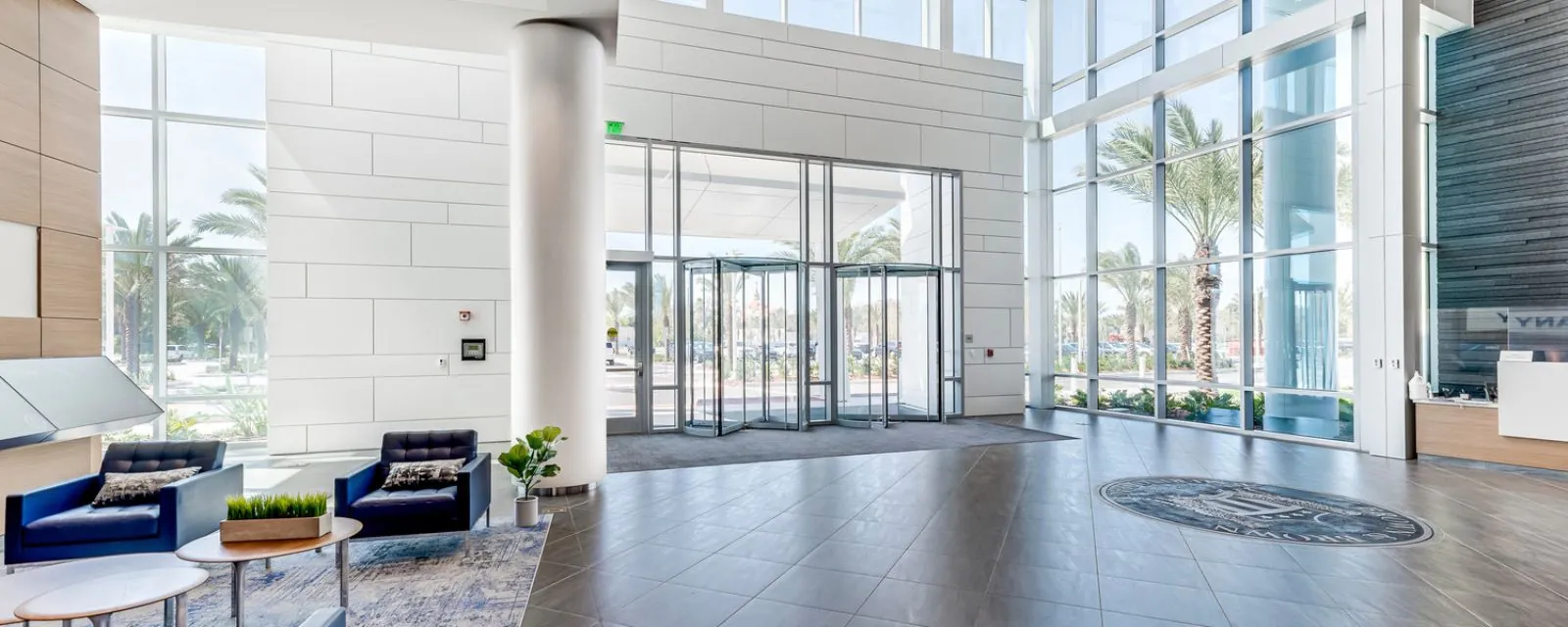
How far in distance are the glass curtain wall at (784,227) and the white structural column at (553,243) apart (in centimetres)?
356

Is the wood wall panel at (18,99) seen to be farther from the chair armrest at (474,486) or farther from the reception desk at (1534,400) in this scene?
the reception desk at (1534,400)

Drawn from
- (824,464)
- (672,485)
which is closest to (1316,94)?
(824,464)

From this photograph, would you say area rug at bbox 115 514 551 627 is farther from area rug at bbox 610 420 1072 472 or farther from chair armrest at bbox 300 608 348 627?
area rug at bbox 610 420 1072 472

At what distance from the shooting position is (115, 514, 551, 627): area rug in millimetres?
3836

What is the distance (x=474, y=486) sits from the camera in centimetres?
518

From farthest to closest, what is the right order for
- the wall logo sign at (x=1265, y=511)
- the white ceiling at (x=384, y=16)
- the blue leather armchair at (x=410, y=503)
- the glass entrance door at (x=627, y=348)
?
the glass entrance door at (x=627, y=348)
the white ceiling at (x=384, y=16)
the wall logo sign at (x=1265, y=511)
the blue leather armchair at (x=410, y=503)

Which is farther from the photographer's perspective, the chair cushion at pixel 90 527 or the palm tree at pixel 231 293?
the palm tree at pixel 231 293

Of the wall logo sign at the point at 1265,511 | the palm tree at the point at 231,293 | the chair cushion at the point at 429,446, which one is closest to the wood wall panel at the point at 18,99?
the palm tree at the point at 231,293

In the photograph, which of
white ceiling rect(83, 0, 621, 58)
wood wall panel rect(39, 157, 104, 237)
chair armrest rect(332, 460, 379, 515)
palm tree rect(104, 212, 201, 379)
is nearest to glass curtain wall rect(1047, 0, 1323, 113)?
white ceiling rect(83, 0, 621, 58)

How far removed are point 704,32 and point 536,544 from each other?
27.5 feet

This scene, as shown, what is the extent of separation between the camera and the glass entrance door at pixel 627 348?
10203mm

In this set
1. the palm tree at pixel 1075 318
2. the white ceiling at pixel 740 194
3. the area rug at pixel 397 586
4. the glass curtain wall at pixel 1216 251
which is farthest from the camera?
the palm tree at pixel 1075 318

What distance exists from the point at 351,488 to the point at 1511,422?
37.4ft

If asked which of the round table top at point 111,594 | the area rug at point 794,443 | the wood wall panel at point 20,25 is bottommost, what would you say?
the area rug at point 794,443
